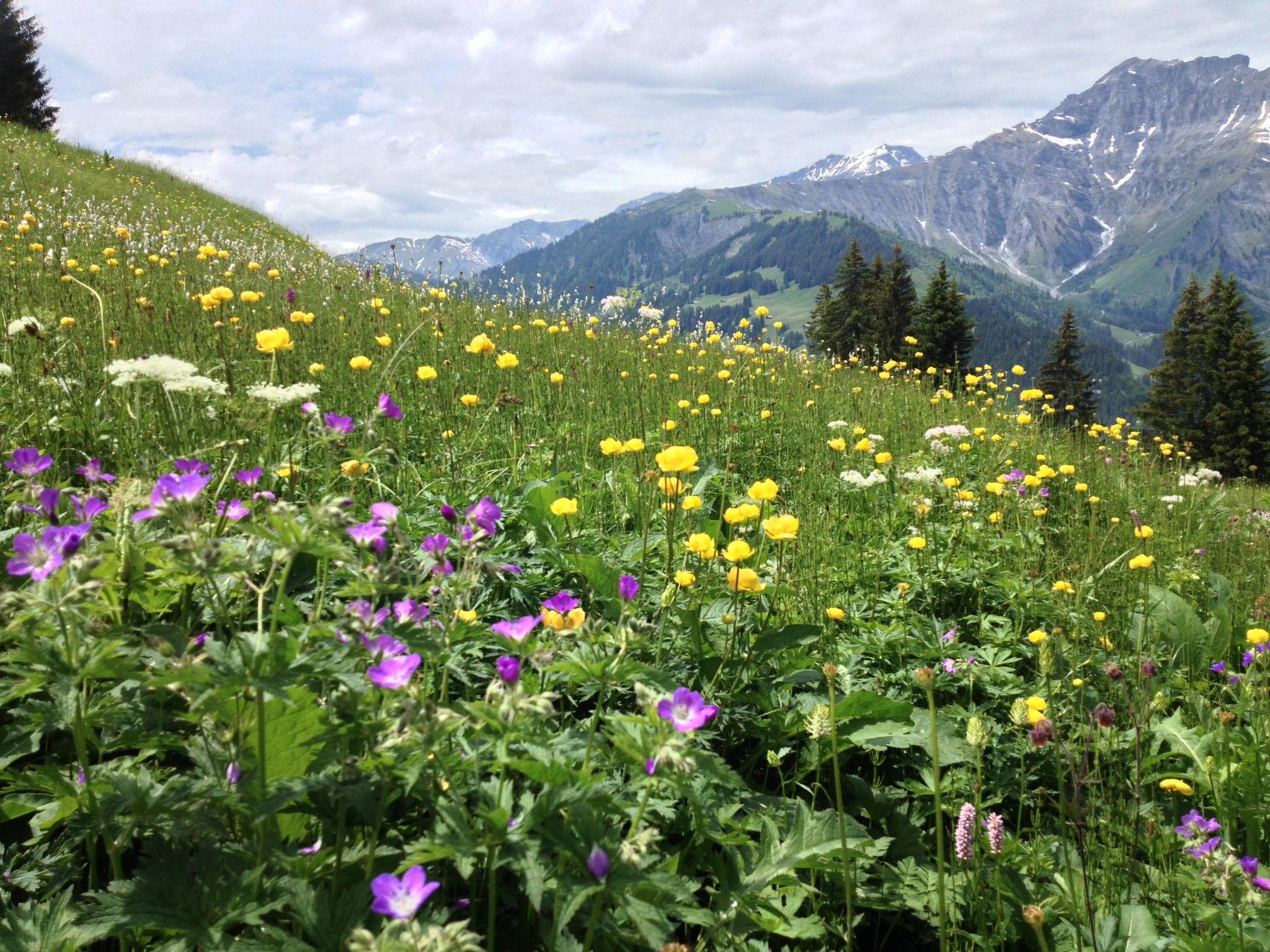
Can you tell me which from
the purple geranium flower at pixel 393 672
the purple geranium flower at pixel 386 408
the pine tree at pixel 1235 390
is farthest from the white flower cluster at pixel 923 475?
the pine tree at pixel 1235 390

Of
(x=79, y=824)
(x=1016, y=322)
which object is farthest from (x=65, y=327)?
(x=1016, y=322)

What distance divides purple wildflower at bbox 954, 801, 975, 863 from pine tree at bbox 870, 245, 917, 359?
3175 cm

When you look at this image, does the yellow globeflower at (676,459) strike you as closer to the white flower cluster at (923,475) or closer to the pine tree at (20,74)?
the white flower cluster at (923,475)

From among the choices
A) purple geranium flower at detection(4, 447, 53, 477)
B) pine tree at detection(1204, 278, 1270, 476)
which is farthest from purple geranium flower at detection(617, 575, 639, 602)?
pine tree at detection(1204, 278, 1270, 476)

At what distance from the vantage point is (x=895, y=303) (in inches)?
1308

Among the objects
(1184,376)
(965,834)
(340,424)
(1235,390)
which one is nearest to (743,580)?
(965,834)

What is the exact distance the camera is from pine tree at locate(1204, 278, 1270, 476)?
2947 cm

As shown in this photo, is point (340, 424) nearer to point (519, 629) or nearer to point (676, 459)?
point (519, 629)

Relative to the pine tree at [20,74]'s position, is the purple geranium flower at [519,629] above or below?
below

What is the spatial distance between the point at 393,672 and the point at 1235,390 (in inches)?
1545

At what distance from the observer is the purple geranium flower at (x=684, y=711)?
46.4 inches

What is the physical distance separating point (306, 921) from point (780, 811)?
3.99 feet

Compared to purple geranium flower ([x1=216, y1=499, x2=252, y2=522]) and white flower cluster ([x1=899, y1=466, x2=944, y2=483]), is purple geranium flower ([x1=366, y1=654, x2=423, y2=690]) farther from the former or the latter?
white flower cluster ([x1=899, y1=466, x2=944, y2=483])

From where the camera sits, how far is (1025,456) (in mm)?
5672
